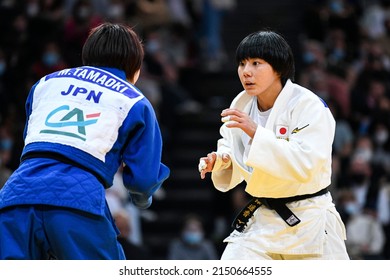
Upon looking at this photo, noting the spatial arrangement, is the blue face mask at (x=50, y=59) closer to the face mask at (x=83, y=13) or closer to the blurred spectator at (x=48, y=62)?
the blurred spectator at (x=48, y=62)

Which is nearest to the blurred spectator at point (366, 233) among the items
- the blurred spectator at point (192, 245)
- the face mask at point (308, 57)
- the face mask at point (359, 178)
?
the face mask at point (359, 178)

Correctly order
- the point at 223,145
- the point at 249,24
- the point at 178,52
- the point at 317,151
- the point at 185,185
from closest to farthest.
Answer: the point at 317,151 → the point at 223,145 → the point at 185,185 → the point at 178,52 → the point at 249,24

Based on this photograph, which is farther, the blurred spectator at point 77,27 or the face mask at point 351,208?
the blurred spectator at point 77,27

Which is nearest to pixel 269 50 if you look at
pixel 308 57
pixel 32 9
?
pixel 32 9

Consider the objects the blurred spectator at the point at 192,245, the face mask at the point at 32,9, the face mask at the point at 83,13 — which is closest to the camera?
the blurred spectator at the point at 192,245

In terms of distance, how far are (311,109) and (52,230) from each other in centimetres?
180

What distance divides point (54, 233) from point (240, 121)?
1324mm

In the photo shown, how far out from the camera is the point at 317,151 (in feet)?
17.6

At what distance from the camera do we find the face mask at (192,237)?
459 inches

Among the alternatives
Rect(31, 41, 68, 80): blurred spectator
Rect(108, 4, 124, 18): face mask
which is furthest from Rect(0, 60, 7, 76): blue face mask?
Rect(108, 4, 124, 18): face mask

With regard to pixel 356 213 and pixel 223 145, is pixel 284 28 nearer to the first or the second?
pixel 356 213

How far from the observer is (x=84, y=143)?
4.82m

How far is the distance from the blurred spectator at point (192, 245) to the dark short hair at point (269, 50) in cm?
600
